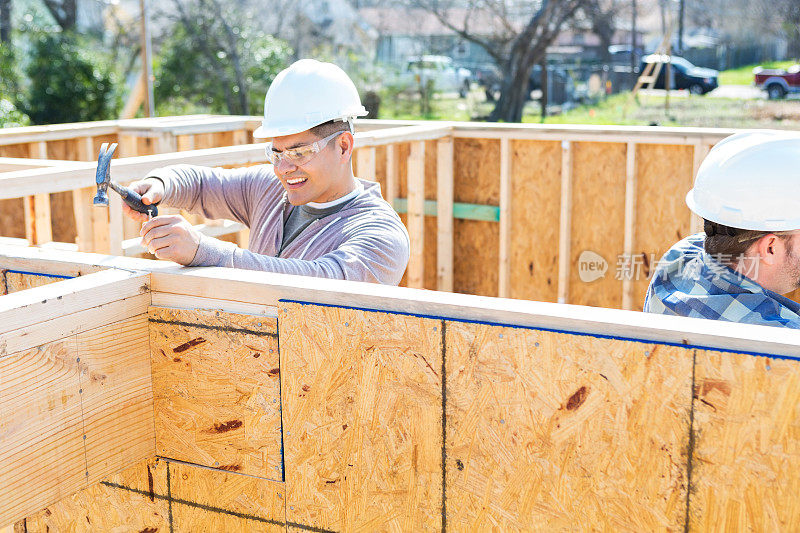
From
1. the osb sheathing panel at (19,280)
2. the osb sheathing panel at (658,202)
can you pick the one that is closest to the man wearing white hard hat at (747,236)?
the osb sheathing panel at (19,280)

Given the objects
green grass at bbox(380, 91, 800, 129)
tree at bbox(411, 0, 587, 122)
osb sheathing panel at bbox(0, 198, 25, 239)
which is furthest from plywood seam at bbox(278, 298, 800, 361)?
tree at bbox(411, 0, 587, 122)

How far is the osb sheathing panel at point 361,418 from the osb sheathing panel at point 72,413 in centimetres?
41

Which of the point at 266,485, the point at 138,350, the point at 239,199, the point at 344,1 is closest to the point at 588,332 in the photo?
the point at 266,485

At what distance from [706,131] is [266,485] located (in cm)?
444

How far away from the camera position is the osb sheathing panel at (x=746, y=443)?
1.57m

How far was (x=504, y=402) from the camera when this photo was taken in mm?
1813

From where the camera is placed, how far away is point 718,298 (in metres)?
2.31

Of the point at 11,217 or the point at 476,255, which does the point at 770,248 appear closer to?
the point at 476,255

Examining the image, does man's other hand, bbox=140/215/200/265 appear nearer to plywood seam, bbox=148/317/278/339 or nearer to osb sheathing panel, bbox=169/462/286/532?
plywood seam, bbox=148/317/278/339

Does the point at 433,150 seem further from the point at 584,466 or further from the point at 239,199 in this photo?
the point at 584,466

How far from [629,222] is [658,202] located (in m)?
0.24

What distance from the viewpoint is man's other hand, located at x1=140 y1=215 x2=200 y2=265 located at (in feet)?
7.18

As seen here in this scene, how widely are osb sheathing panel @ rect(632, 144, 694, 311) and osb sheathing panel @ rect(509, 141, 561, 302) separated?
607 mm

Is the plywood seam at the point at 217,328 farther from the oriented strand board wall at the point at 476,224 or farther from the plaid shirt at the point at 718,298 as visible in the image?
the oriented strand board wall at the point at 476,224
